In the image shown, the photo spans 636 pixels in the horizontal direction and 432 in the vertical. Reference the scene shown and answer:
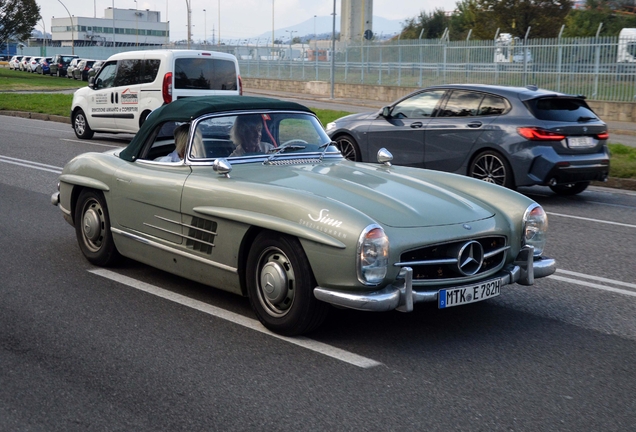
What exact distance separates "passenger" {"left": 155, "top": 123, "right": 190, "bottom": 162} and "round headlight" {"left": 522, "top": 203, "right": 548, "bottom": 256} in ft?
8.21

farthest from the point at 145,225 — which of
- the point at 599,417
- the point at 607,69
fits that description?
the point at 607,69

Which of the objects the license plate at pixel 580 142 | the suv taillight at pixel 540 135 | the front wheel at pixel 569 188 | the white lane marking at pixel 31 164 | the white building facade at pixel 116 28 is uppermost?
the white building facade at pixel 116 28

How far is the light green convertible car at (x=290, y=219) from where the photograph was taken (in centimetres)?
483

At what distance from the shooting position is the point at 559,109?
36.9 ft

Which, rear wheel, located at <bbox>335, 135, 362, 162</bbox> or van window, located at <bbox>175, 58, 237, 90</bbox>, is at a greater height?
van window, located at <bbox>175, 58, 237, 90</bbox>

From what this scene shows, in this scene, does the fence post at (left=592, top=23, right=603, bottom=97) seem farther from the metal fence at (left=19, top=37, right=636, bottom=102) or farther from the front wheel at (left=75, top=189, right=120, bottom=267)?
the front wheel at (left=75, top=189, right=120, bottom=267)

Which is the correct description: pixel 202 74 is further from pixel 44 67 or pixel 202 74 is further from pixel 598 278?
pixel 44 67

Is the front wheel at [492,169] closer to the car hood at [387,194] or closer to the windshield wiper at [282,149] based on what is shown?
the car hood at [387,194]

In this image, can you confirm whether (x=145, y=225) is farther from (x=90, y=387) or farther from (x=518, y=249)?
(x=518, y=249)

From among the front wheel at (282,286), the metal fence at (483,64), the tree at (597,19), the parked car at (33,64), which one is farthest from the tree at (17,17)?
the front wheel at (282,286)

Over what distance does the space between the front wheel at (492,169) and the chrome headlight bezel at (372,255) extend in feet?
21.9

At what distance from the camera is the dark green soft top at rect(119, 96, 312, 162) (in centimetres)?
629

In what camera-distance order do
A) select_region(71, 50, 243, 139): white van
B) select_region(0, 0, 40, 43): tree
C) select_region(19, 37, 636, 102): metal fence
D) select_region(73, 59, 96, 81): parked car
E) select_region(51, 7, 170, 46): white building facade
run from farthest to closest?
select_region(51, 7, 170, 46): white building facade → select_region(0, 0, 40, 43): tree → select_region(73, 59, 96, 81): parked car → select_region(19, 37, 636, 102): metal fence → select_region(71, 50, 243, 139): white van

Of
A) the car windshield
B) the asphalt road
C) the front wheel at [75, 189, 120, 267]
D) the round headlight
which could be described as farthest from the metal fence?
the front wheel at [75, 189, 120, 267]
